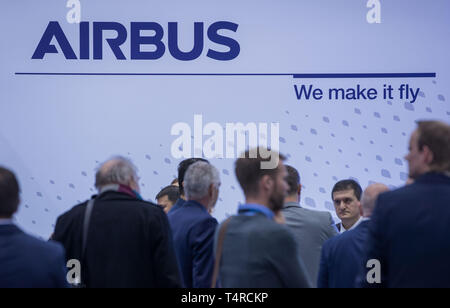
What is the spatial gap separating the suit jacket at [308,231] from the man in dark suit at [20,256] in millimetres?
1620

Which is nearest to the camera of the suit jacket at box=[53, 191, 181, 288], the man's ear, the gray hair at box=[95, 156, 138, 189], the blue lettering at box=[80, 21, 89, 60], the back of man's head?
the man's ear

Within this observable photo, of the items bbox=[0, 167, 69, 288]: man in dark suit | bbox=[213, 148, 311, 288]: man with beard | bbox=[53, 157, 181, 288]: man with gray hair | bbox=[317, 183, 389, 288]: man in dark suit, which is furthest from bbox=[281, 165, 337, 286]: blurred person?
bbox=[0, 167, 69, 288]: man in dark suit

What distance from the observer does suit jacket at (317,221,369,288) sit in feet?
11.1

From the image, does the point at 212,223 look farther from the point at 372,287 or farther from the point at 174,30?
the point at 174,30

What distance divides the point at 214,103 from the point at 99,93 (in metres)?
1.08

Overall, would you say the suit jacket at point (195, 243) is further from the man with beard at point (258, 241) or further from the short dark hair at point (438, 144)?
the short dark hair at point (438, 144)

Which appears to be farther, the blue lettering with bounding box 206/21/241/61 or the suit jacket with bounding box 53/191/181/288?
the blue lettering with bounding box 206/21/241/61

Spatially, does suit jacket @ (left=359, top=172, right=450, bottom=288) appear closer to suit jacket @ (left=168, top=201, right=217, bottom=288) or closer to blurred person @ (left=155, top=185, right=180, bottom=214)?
suit jacket @ (left=168, top=201, right=217, bottom=288)

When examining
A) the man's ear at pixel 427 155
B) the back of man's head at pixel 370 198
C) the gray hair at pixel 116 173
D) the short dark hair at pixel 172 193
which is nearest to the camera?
the man's ear at pixel 427 155

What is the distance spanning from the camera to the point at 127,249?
3.04 m

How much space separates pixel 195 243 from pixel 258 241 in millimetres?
1032

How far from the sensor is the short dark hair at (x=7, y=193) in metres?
2.46

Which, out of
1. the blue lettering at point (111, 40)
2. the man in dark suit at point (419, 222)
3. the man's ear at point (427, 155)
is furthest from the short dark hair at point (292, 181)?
the blue lettering at point (111, 40)
